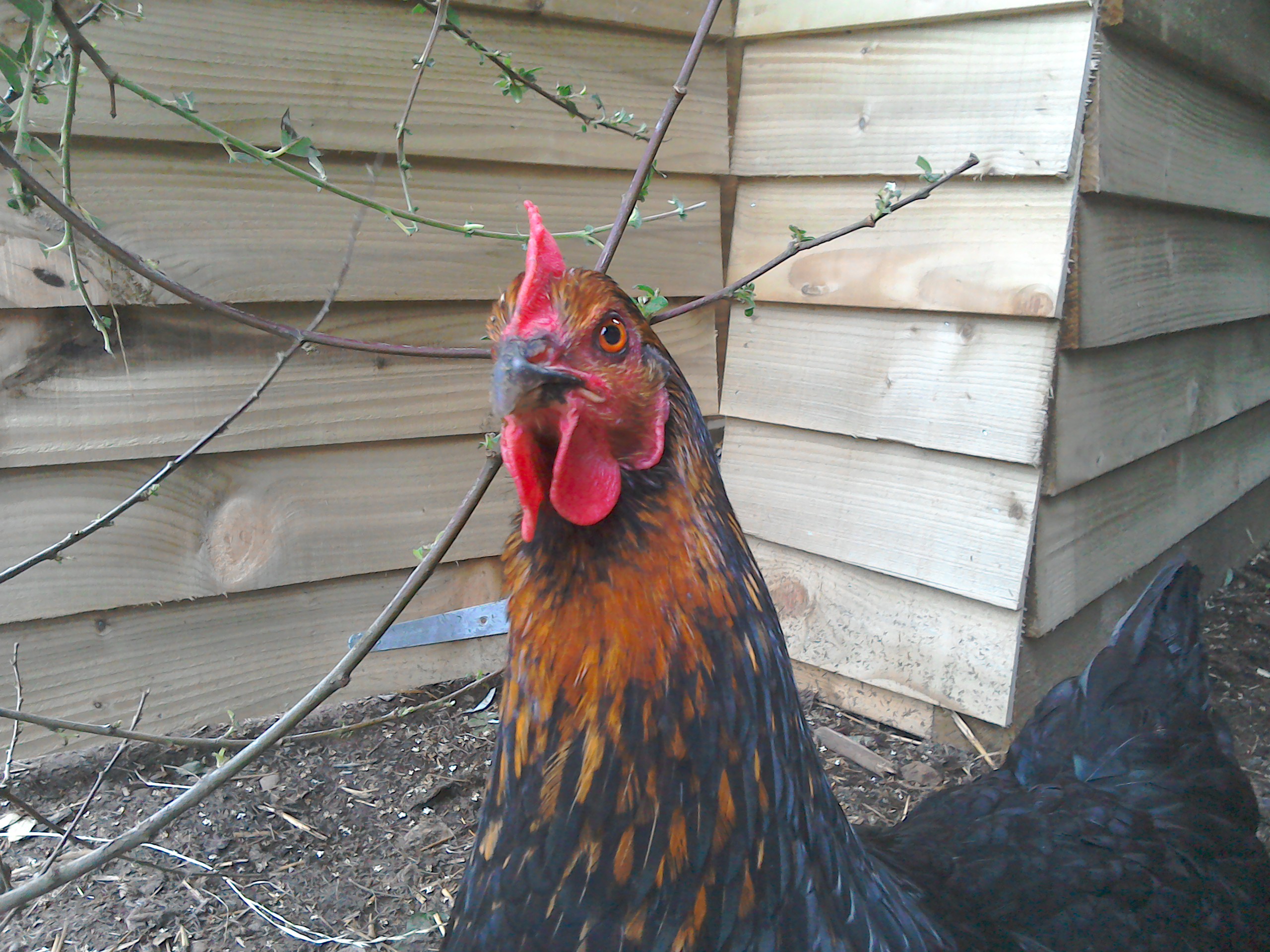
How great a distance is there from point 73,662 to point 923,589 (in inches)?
100

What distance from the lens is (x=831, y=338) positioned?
9.23ft

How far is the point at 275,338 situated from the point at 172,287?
894 millimetres

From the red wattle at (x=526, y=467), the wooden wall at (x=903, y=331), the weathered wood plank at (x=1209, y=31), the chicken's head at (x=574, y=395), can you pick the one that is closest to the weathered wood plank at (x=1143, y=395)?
the wooden wall at (x=903, y=331)

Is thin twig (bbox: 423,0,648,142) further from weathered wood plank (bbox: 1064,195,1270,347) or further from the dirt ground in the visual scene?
the dirt ground

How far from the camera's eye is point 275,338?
2.33 meters

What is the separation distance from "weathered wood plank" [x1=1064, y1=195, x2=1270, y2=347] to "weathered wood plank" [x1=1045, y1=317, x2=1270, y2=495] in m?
0.08

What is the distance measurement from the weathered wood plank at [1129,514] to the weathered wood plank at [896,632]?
181 mm

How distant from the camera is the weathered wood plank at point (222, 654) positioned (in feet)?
7.39

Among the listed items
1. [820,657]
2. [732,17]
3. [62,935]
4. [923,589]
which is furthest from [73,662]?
[732,17]

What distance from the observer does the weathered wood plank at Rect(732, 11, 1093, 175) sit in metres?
2.22

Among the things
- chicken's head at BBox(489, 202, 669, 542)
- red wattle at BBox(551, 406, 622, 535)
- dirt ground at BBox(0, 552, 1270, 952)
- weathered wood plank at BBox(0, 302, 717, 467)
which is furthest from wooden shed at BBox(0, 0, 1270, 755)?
red wattle at BBox(551, 406, 622, 535)

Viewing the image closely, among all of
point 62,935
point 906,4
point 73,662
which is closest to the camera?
point 62,935

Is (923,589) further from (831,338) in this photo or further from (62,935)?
(62,935)

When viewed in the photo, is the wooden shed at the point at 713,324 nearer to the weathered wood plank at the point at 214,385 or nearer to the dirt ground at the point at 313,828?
the weathered wood plank at the point at 214,385
